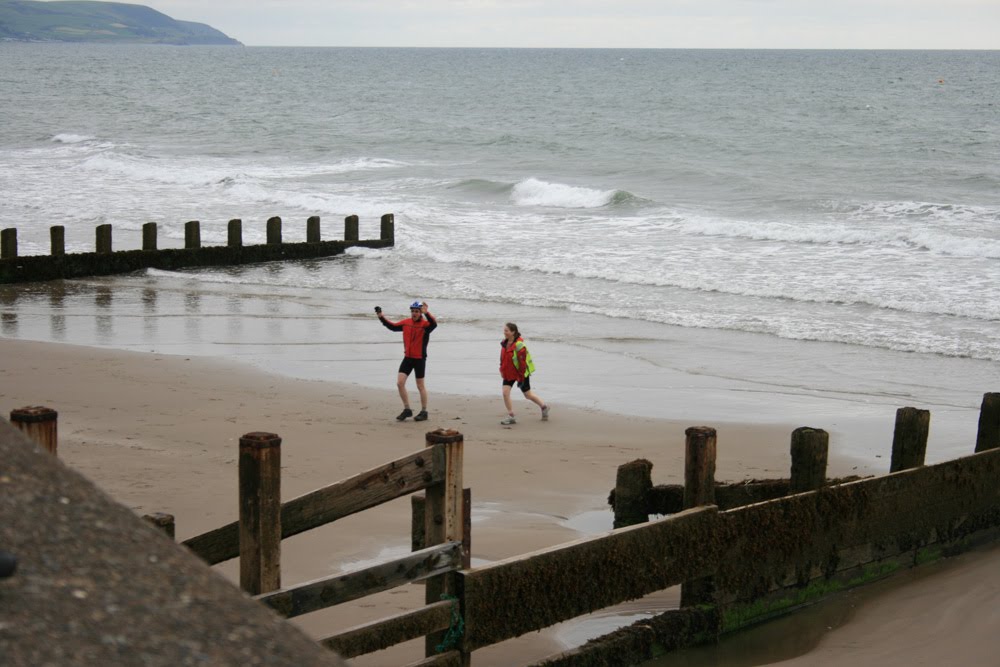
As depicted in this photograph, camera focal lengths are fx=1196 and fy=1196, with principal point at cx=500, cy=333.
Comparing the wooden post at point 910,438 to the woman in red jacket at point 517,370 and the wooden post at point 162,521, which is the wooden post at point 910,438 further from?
the wooden post at point 162,521

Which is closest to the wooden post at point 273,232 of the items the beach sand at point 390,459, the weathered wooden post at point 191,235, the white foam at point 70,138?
the weathered wooden post at point 191,235

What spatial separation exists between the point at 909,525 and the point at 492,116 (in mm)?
67738

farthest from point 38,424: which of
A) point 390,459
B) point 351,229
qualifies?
point 351,229

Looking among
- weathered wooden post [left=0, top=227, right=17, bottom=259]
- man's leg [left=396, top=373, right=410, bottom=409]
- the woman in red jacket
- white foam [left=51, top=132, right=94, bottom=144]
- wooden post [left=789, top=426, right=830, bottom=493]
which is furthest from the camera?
white foam [left=51, top=132, right=94, bottom=144]

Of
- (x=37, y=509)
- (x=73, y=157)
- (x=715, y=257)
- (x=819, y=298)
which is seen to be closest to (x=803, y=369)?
(x=819, y=298)

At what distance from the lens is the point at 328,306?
19.4m

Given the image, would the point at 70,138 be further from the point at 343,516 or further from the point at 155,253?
the point at 343,516

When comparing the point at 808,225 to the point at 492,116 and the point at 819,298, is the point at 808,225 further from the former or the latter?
the point at 492,116

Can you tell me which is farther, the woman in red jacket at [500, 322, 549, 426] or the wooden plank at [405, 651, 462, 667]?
the woman in red jacket at [500, 322, 549, 426]

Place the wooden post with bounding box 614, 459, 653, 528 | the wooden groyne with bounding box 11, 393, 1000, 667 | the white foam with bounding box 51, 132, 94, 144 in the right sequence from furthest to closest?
the white foam with bounding box 51, 132, 94, 144
the wooden post with bounding box 614, 459, 653, 528
the wooden groyne with bounding box 11, 393, 1000, 667

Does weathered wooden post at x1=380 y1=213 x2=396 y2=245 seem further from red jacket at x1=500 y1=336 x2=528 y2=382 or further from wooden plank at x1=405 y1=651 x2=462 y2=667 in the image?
wooden plank at x1=405 y1=651 x2=462 y2=667

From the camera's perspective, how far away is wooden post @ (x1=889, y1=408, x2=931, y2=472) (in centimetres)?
823

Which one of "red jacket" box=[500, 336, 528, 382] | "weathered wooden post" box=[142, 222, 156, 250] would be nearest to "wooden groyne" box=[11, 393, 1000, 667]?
"red jacket" box=[500, 336, 528, 382]

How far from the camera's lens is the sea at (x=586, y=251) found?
598 inches
